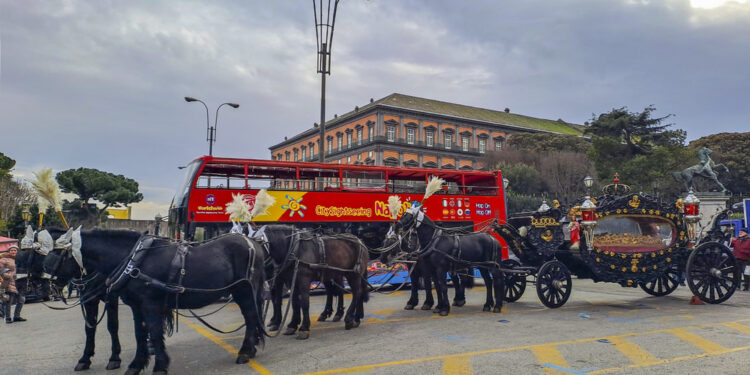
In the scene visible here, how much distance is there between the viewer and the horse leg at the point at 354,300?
363 inches

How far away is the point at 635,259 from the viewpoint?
1100 cm

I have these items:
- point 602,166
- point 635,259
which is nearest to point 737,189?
point 602,166

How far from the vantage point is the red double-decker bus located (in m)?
13.5

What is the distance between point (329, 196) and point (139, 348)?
29.2 ft

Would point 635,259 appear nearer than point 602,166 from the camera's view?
Yes

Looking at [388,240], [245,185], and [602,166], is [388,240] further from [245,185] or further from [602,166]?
[602,166]

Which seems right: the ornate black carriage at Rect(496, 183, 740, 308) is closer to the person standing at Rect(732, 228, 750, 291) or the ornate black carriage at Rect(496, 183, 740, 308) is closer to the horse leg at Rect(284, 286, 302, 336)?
the person standing at Rect(732, 228, 750, 291)

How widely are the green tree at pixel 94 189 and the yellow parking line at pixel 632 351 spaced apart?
45390 mm

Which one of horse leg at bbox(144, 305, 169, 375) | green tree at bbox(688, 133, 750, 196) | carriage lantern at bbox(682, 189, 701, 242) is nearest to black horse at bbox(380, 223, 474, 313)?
carriage lantern at bbox(682, 189, 701, 242)

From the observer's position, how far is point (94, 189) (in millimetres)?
45688

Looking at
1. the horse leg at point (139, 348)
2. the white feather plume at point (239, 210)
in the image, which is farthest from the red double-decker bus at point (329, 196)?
the horse leg at point (139, 348)

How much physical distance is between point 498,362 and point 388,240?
17.1ft

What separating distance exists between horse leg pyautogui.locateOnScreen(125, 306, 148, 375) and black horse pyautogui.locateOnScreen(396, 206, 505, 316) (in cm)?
605

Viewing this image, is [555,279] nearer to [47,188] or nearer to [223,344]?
[223,344]
